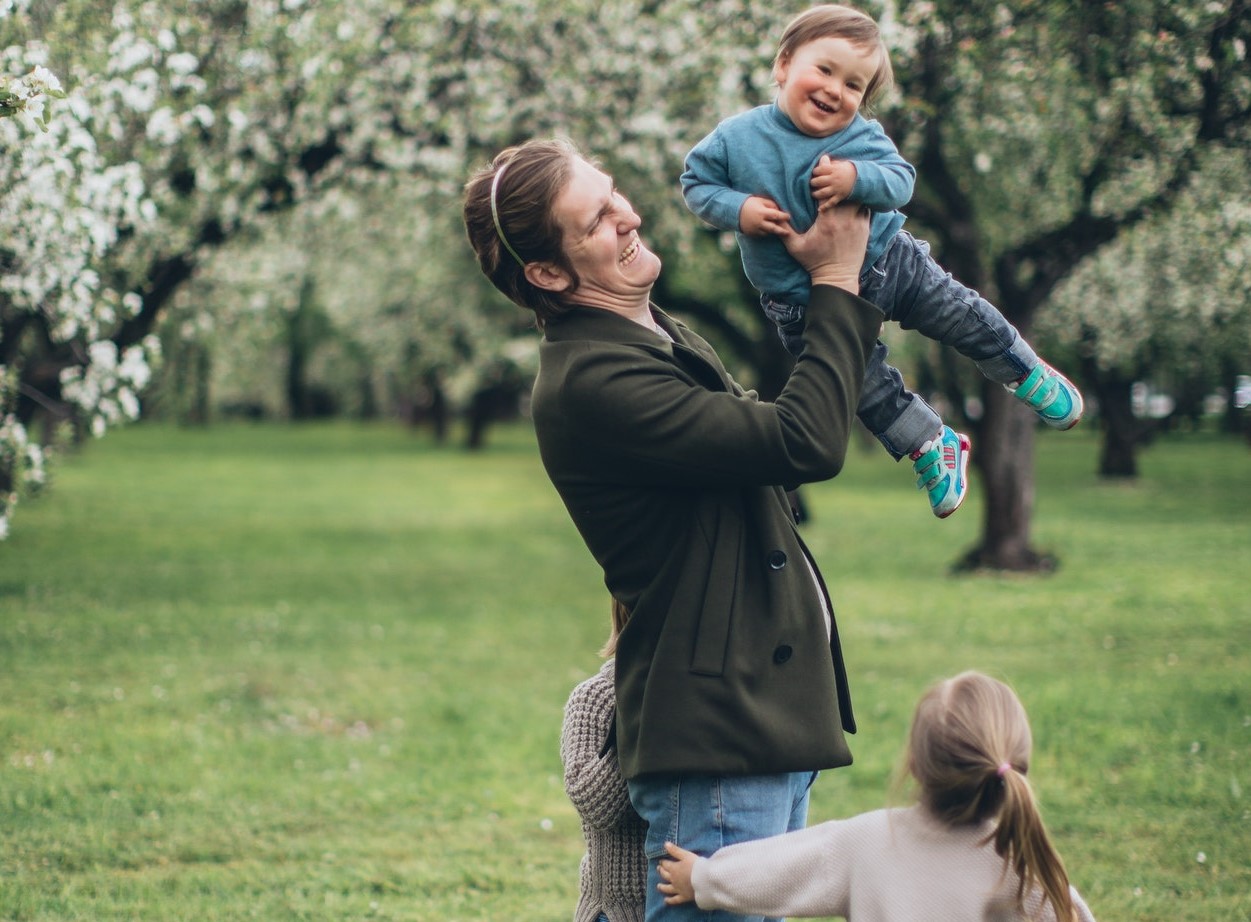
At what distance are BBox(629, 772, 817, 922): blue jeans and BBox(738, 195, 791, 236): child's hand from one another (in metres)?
1.07

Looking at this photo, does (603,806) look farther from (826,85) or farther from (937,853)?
(826,85)

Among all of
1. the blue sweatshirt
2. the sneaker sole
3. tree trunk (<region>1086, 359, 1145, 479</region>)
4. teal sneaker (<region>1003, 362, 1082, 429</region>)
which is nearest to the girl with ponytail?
the sneaker sole

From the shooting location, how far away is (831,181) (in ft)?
8.72

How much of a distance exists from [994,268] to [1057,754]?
8.17 meters

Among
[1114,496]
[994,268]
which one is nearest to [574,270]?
[994,268]

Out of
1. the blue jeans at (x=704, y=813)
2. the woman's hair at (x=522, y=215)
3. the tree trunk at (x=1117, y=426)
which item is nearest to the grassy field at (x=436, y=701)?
the blue jeans at (x=704, y=813)

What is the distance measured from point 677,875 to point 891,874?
16.9 inches

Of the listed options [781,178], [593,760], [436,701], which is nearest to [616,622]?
[593,760]

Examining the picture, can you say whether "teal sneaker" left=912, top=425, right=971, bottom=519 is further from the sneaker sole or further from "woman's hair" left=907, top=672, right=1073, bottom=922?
"woman's hair" left=907, top=672, right=1073, bottom=922

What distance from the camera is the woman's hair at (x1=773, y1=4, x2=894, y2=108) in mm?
2879

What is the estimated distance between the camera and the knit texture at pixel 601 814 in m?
3.01

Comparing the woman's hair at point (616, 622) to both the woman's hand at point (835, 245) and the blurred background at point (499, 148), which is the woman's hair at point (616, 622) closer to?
the woman's hand at point (835, 245)

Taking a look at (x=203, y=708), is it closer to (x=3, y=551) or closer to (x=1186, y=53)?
(x=1186, y=53)

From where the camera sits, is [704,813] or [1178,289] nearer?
[704,813]
